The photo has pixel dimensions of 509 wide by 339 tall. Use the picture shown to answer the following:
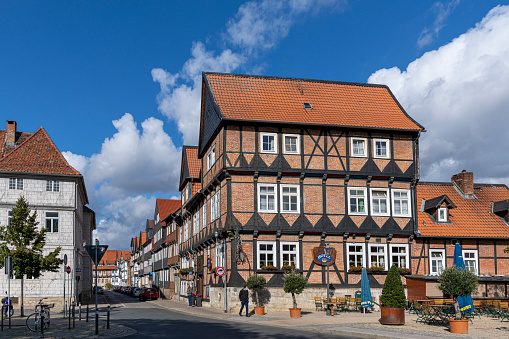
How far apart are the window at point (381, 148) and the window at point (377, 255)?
5.74 m

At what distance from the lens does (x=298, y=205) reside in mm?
34344

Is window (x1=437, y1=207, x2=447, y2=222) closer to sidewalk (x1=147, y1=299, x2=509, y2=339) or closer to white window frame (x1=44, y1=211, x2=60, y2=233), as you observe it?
sidewalk (x1=147, y1=299, x2=509, y2=339)

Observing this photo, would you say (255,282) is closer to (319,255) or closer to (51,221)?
(319,255)

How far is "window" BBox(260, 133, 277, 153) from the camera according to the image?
34.3 m

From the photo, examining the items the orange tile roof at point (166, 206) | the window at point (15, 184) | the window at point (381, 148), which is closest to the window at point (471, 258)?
the window at point (381, 148)

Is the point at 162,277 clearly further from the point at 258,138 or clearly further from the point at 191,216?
the point at 258,138

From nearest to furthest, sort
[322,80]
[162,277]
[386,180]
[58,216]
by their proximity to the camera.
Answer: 1. [386,180]
2. [322,80]
3. [58,216]
4. [162,277]

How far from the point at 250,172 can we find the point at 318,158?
445cm

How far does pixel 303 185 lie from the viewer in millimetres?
34562

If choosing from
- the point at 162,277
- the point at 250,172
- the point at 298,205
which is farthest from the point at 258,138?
the point at 162,277

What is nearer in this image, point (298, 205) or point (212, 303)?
point (298, 205)

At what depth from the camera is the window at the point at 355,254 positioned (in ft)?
114

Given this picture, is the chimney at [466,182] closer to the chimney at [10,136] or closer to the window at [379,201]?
the window at [379,201]

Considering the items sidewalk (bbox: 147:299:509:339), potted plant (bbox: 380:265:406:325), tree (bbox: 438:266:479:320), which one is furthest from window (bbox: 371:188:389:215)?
tree (bbox: 438:266:479:320)
